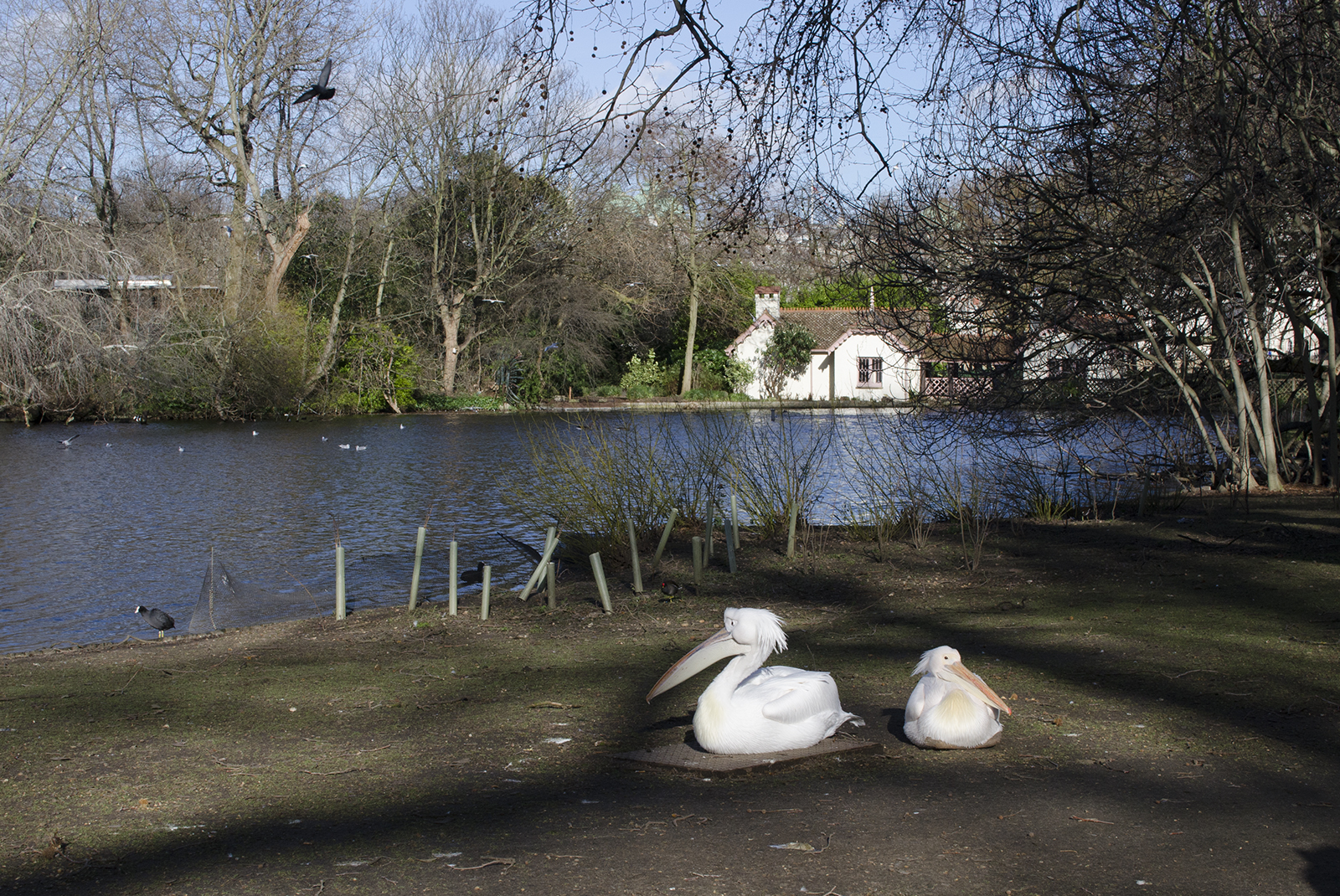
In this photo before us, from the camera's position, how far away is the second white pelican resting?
15.4 ft

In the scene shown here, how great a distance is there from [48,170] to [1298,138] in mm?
28145

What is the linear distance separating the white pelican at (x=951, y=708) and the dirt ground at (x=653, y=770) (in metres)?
0.11

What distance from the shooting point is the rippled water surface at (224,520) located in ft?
36.9

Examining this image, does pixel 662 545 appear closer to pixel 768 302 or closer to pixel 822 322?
pixel 768 302

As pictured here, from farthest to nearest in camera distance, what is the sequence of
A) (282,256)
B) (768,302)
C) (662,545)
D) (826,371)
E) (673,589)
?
(768,302)
(826,371)
(282,256)
(662,545)
(673,589)

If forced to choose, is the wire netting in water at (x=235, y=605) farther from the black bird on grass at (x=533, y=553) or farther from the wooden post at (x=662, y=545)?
the wooden post at (x=662, y=545)

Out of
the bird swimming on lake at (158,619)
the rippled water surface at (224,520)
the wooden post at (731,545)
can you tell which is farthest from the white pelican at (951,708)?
the rippled water surface at (224,520)

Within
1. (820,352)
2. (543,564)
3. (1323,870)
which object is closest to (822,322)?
(820,352)

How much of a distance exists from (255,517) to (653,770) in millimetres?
13841

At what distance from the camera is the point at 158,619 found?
30.2 ft

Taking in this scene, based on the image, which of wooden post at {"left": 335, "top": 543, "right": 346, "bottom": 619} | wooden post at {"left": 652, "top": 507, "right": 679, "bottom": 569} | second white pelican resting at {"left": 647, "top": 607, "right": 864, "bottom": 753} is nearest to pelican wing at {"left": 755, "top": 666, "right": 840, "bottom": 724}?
second white pelican resting at {"left": 647, "top": 607, "right": 864, "bottom": 753}

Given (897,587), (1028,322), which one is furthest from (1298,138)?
(897,587)

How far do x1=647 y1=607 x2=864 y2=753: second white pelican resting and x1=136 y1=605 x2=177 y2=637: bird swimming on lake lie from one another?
6.22 m

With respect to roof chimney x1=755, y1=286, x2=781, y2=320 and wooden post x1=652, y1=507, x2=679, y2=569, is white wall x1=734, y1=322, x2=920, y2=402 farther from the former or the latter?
wooden post x1=652, y1=507, x2=679, y2=569
